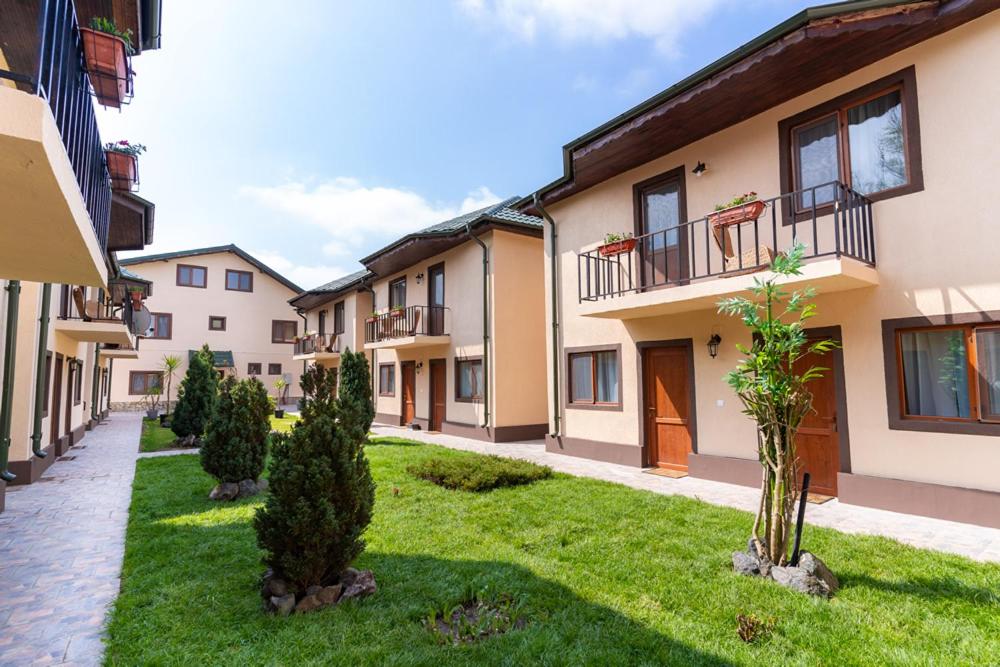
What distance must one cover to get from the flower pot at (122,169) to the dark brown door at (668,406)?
28.2 ft

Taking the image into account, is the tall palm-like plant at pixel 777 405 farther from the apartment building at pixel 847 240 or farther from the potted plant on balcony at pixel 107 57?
the potted plant on balcony at pixel 107 57

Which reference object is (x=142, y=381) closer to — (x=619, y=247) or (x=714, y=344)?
(x=619, y=247)

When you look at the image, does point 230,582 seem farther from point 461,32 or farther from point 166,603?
point 461,32

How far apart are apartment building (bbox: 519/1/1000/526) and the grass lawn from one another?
1.87 m

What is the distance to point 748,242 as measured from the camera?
24.9ft

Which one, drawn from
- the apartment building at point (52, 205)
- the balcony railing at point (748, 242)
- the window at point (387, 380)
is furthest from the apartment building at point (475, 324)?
the apartment building at point (52, 205)

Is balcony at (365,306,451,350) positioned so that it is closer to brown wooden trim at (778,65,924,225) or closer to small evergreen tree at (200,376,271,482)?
small evergreen tree at (200,376,271,482)

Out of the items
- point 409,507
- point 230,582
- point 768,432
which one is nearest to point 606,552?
point 768,432

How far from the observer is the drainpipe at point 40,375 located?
8641mm

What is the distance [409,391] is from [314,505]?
13986 millimetres

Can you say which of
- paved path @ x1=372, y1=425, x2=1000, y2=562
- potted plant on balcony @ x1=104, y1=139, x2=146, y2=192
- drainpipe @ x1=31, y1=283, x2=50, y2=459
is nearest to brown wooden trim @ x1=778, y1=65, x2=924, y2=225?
paved path @ x1=372, y1=425, x2=1000, y2=562

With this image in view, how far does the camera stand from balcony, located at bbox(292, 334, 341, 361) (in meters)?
23.2

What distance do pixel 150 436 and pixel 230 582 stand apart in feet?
46.3

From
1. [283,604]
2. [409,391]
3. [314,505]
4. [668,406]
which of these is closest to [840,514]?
[668,406]
